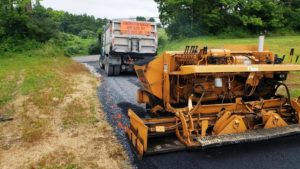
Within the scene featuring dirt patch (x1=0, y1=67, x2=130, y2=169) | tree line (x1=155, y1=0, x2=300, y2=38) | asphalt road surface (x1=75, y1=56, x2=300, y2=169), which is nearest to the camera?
asphalt road surface (x1=75, y1=56, x2=300, y2=169)

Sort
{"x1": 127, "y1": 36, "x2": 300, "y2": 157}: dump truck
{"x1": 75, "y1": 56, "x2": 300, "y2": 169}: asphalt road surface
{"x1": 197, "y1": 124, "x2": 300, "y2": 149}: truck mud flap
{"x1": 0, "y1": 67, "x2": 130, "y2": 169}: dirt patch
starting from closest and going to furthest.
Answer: {"x1": 197, "y1": 124, "x2": 300, "y2": 149}: truck mud flap → {"x1": 75, "y1": 56, "x2": 300, "y2": 169}: asphalt road surface → {"x1": 127, "y1": 36, "x2": 300, "y2": 157}: dump truck → {"x1": 0, "y1": 67, "x2": 130, "y2": 169}: dirt patch

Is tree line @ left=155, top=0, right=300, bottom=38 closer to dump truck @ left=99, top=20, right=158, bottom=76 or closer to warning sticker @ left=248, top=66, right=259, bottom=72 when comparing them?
dump truck @ left=99, top=20, right=158, bottom=76

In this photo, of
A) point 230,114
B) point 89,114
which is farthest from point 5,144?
point 230,114

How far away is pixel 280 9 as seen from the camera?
3078 cm

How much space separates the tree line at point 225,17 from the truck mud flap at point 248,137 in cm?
2461

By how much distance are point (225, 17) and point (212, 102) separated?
2654 centimetres

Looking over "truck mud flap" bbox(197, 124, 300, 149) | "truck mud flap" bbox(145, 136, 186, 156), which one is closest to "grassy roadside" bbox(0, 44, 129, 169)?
"truck mud flap" bbox(145, 136, 186, 156)

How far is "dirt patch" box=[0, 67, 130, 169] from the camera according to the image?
5031 mm

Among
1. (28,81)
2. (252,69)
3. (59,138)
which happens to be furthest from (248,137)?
(28,81)

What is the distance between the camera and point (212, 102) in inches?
231

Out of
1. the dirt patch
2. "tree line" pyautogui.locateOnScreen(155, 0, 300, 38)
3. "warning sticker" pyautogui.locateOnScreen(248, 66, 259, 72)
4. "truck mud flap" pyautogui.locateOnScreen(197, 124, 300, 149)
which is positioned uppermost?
"tree line" pyautogui.locateOnScreen(155, 0, 300, 38)

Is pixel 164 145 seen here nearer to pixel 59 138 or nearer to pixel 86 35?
pixel 59 138

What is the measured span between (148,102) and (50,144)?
2115mm

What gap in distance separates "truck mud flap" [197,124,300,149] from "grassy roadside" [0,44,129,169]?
123cm
